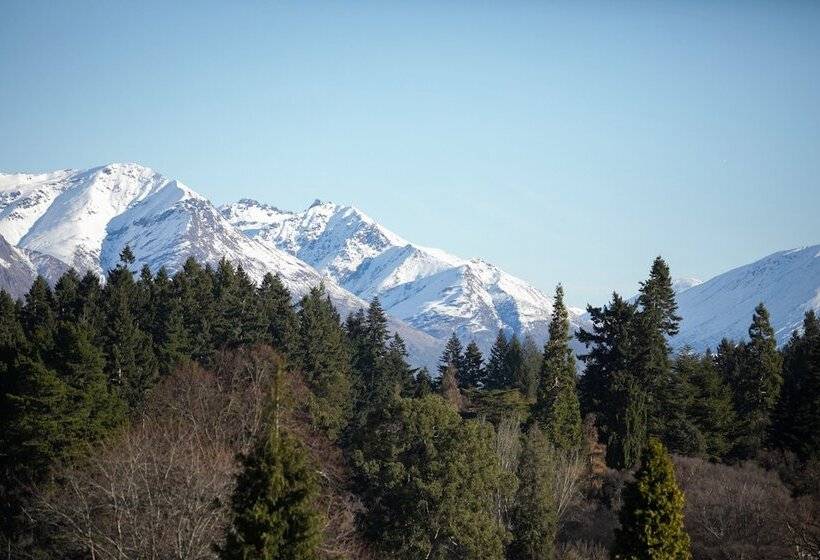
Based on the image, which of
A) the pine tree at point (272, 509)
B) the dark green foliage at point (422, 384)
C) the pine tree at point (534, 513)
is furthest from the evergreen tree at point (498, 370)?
the pine tree at point (272, 509)

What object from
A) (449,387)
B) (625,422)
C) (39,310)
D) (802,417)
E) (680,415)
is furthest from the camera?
(449,387)

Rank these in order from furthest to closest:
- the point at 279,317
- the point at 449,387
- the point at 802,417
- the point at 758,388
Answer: the point at 449,387 → the point at 279,317 → the point at 758,388 → the point at 802,417

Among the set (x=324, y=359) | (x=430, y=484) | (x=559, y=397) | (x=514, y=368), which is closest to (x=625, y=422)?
(x=559, y=397)

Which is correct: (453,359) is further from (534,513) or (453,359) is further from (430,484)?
(430,484)

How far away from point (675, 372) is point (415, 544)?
3029 centimetres

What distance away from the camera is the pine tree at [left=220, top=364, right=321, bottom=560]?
21922 mm

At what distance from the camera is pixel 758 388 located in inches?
2586

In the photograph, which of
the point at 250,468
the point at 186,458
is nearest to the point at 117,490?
the point at 186,458

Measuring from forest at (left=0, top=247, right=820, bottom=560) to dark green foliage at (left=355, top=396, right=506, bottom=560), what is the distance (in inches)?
3.8

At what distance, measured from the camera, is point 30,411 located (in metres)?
41.6

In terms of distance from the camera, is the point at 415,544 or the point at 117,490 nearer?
the point at 117,490

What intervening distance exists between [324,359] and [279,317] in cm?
599

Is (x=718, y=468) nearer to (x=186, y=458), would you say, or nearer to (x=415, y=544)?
(x=415, y=544)

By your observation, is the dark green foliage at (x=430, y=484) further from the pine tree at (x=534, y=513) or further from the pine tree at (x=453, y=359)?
the pine tree at (x=453, y=359)
